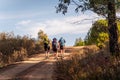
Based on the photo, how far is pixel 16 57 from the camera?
37.9 meters

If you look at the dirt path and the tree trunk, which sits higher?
the tree trunk

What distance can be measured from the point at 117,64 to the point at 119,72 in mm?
1602

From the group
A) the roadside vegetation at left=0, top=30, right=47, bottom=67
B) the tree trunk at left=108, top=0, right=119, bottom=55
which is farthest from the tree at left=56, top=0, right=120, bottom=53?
the roadside vegetation at left=0, top=30, right=47, bottom=67

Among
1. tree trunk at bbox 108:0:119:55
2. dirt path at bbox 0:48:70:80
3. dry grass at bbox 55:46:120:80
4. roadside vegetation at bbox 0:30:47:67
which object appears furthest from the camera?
roadside vegetation at bbox 0:30:47:67

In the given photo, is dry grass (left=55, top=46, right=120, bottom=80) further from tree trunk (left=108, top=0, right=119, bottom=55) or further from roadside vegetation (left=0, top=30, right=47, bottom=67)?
roadside vegetation (left=0, top=30, right=47, bottom=67)

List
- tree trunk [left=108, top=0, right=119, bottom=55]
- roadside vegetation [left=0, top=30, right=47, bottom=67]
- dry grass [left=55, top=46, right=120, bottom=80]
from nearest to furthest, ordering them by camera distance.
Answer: dry grass [left=55, top=46, right=120, bottom=80] < tree trunk [left=108, top=0, right=119, bottom=55] < roadside vegetation [left=0, top=30, right=47, bottom=67]

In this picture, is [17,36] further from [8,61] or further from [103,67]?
[103,67]

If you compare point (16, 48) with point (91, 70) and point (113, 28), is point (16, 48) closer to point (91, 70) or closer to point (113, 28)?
point (113, 28)

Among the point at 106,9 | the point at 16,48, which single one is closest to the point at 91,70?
the point at 106,9

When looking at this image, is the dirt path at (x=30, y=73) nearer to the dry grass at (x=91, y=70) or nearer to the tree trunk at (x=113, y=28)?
the dry grass at (x=91, y=70)

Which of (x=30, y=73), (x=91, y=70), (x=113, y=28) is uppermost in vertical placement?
(x=113, y=28)

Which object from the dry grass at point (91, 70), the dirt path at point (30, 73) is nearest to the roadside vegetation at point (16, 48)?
the dirt path at point (30, 73)

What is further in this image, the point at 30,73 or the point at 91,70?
the point at 30,73

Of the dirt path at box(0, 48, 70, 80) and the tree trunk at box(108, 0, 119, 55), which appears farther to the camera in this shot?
the dirt path at box(0, 48, 70, 80)
